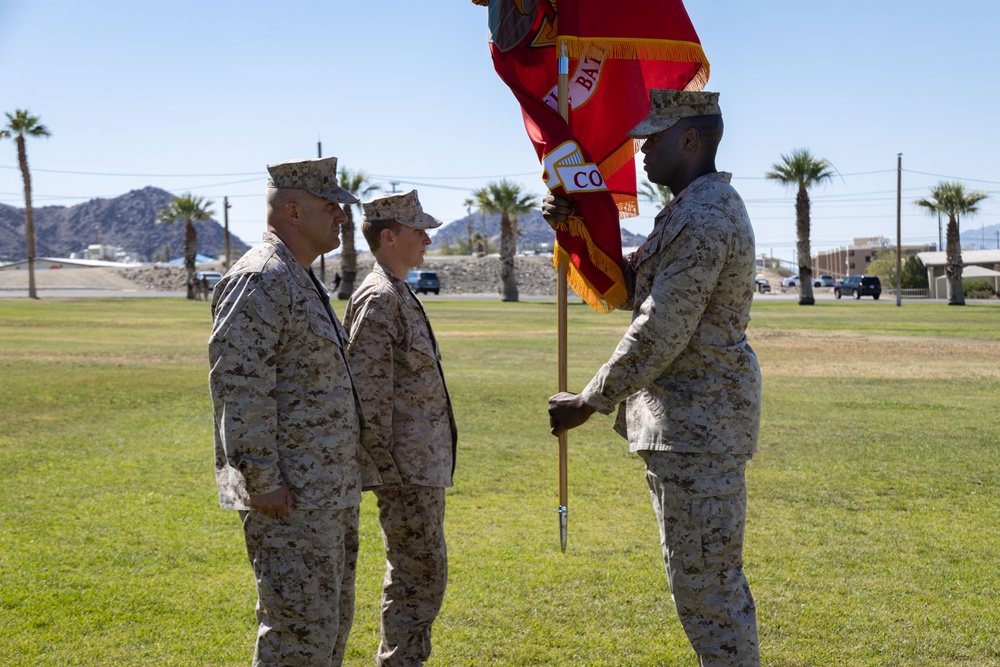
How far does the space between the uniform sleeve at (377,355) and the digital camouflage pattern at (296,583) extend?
2.83ft

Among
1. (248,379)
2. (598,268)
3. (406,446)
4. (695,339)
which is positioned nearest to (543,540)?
(406,446)

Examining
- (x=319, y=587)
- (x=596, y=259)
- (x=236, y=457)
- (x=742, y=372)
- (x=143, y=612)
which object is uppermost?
(x=596, y=259)

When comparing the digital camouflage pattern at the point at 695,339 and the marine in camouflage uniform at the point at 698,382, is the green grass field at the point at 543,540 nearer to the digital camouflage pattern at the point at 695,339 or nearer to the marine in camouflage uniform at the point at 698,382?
the marine in camouflage uniform at the point at 698,382

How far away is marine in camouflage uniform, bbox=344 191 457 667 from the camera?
453cm

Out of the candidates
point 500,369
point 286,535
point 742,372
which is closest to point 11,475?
point 286,535

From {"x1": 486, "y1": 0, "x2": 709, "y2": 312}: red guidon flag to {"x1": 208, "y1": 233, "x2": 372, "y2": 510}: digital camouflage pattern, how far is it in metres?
1.33

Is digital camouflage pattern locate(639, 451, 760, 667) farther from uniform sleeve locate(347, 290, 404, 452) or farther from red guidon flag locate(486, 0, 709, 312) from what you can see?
uniform sleeve locate(347, 290, 404, 452)

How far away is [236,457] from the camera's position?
353 centimetres

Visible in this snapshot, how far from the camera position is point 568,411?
13.0 feet

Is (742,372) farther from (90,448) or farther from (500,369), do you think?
(500,369)

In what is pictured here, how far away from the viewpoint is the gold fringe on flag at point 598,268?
4512 millimetres

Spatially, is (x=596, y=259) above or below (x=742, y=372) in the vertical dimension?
above

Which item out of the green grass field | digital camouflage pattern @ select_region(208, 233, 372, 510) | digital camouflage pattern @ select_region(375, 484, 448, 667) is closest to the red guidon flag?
digital camouflage pattern @ select_region(375, 484, 448, 667)

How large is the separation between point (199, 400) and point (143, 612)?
9.60m
